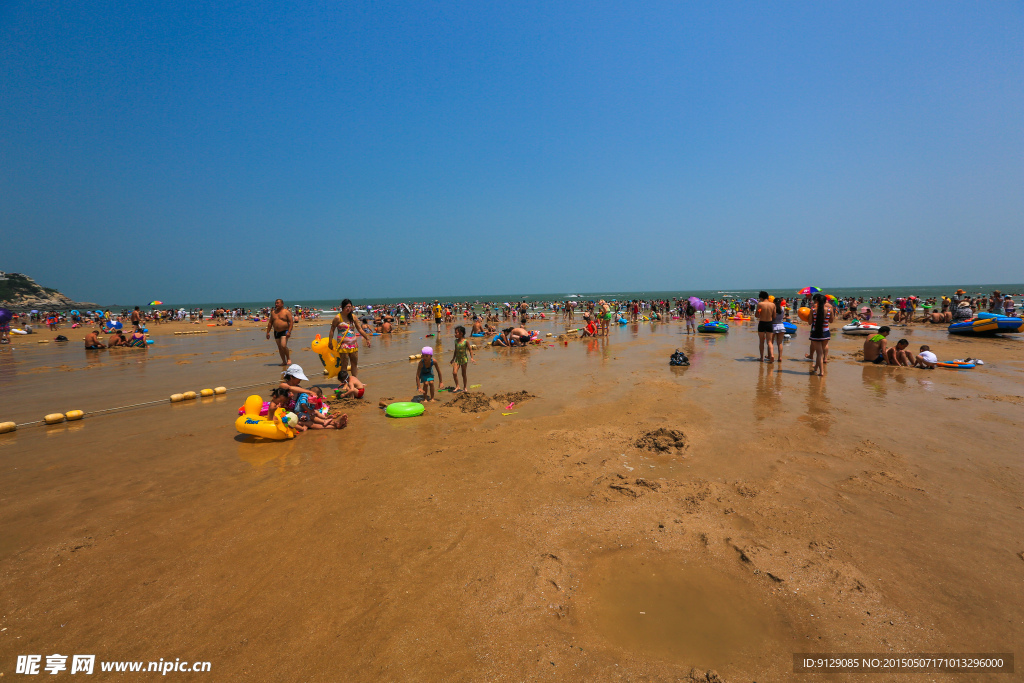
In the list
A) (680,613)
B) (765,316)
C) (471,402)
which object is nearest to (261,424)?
(471,402)

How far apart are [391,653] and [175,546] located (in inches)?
113

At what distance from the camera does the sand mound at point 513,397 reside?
9734 mm

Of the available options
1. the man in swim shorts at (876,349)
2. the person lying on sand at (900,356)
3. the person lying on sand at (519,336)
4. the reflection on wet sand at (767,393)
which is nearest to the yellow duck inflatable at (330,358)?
the reflection on wet sand at (767,393)

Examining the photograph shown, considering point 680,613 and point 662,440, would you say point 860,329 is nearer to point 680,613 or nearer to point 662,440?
point 662,440

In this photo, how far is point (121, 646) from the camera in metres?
2.95

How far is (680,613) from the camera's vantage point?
3.12m

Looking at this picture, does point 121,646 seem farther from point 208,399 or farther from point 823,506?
point 208,399

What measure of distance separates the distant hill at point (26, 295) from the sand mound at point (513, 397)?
111251mm

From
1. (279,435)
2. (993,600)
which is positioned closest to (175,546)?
(279,435)

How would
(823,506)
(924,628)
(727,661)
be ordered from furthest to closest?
(823,506)
(924,628)
(727,661)

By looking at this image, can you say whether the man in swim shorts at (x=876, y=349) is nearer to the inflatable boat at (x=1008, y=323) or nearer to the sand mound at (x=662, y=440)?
the sand mound at (x=662, y=440)

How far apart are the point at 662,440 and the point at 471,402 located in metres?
4.44

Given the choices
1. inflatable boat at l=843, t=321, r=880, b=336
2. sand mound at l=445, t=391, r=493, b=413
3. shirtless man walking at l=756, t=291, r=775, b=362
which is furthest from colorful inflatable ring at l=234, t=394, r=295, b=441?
inflatable boat at l=843, t=321, r=880, b=336

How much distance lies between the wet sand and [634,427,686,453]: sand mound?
0.05m
